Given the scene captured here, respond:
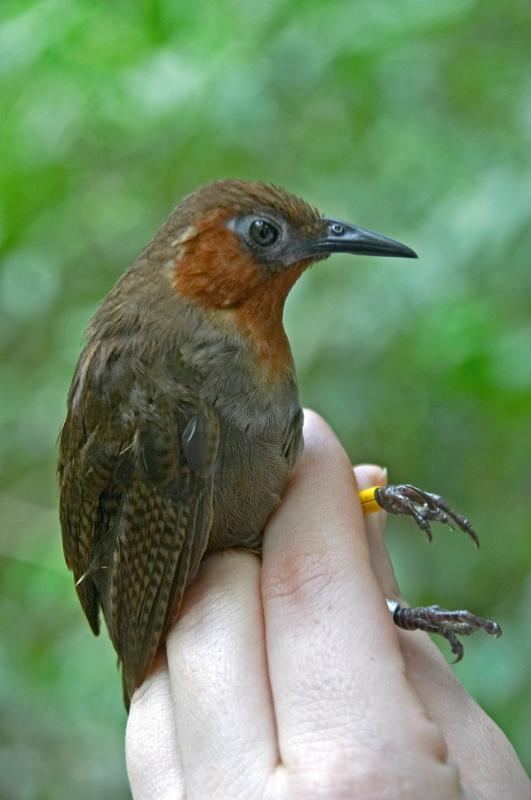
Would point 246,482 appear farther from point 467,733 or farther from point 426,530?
point 467,733

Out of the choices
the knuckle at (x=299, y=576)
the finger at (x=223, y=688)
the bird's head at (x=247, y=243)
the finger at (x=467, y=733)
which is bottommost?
the finger at (x=223, y=688)

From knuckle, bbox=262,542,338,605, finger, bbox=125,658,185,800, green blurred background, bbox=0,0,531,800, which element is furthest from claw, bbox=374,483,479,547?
finger, bbox=125,658,185,800

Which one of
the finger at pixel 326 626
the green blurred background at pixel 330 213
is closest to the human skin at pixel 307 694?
the finger at pixel 326 626

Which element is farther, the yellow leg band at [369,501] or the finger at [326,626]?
the yellow leg band at [369,501]

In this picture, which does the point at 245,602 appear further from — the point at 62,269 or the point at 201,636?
the point at 62,269

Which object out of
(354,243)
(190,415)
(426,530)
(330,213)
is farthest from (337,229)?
(330,213)

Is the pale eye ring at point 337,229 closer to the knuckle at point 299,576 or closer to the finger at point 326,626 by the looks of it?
the finger at point 326,626

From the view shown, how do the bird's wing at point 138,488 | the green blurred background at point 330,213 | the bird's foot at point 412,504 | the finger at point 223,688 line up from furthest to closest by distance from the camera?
the green blurred background at point 330,213 < the bird's foot at point 412,504 < the bird's wing at point 138,488 < the finger at point 223,688
